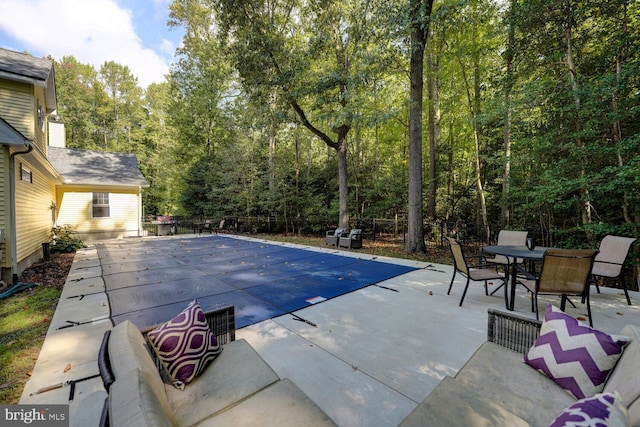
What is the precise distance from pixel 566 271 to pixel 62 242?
13590 millimetres

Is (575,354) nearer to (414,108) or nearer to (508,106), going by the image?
(508,106)

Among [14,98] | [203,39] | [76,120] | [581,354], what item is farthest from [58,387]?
[76,120]

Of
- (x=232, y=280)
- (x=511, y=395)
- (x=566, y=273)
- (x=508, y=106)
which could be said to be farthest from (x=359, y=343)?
(x=508, y=106)

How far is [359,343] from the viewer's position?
9.37ft

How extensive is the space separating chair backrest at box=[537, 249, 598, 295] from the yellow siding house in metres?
9.21

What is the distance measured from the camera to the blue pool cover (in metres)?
3.84

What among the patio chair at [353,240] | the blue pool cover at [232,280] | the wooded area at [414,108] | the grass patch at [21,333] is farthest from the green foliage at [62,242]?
the patio chair at [353,240]

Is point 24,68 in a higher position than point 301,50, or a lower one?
lower

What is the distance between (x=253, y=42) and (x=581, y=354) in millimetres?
10978

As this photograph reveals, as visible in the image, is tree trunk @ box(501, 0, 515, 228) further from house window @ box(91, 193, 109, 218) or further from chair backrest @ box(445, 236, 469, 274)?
house window @ box(91, 193, 109, 218)

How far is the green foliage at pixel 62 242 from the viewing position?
9.05 m

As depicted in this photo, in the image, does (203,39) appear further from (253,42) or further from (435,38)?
(435,38)

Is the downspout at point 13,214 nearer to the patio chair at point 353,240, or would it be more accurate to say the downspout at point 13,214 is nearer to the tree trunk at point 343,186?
the patio chair at point 353,240

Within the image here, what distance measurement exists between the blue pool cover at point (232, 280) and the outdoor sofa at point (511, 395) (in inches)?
99.1
